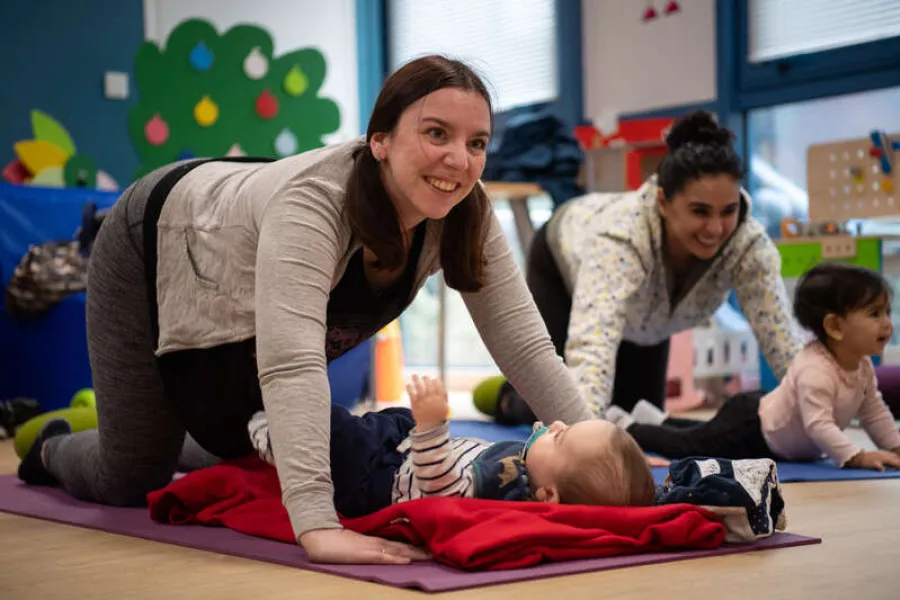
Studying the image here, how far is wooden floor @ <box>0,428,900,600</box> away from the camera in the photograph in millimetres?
1449

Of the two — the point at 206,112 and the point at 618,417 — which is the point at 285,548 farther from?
the point at 206,112

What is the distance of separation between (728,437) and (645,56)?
2.99 metres

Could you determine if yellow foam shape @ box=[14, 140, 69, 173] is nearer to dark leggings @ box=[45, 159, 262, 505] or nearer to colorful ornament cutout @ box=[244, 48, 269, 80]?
colorful ornament cutout @ box=[244, 48, 269, 80]

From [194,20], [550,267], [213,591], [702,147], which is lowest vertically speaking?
[213,591]

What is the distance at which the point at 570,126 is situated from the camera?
5848mm

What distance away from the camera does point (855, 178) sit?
420cm

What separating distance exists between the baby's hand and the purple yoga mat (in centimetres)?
21

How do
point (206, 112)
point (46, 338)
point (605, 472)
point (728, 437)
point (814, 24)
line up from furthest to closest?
point (206, 112) → point (814, 24) → point (46, 338) → point (728, 437) → point (605, 472)

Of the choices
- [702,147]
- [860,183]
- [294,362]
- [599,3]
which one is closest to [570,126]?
[599,3]

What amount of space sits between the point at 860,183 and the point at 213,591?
3.36 meters

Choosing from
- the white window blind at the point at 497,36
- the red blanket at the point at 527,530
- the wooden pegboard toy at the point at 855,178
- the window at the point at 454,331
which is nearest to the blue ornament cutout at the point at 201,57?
the white window blind at the point at 497,36

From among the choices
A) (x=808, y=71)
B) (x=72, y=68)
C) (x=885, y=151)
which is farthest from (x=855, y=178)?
(x=72, y=68)

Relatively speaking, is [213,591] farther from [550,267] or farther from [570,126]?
[570,126]

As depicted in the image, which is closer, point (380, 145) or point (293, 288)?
point (293, 288)
